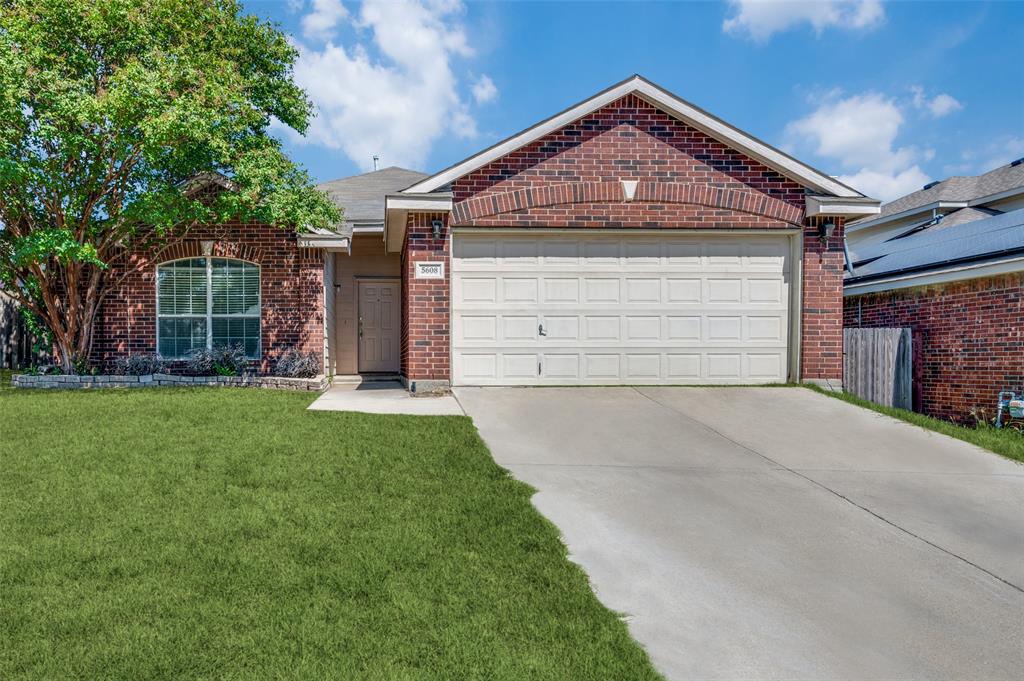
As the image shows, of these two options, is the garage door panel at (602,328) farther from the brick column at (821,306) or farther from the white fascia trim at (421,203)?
the brick column at (821,306)

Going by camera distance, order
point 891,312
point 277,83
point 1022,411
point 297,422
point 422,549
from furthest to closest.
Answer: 1. point 277,83
2. point 891,312
3. point 1022,411
4. point 297,422
5. point 422,549

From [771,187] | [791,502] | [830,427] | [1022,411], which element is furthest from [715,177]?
[791,502]

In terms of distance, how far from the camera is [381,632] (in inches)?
112

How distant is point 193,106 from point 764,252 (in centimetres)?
939

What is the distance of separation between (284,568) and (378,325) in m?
11.2

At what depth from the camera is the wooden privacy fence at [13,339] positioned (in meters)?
13.3

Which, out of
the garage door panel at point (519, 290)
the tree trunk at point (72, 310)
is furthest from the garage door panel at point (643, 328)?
the tree trunk at point (72, 310)

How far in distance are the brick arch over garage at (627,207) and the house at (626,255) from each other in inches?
0.9

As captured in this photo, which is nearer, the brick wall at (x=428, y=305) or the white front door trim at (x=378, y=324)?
the brick wall at (x=428, y=305)

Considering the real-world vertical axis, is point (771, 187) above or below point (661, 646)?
above

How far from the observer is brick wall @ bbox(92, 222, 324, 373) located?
11.7 m

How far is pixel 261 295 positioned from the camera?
12.1m

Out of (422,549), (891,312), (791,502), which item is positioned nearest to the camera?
(422,549)

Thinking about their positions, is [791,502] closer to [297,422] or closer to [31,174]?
[297,422]
